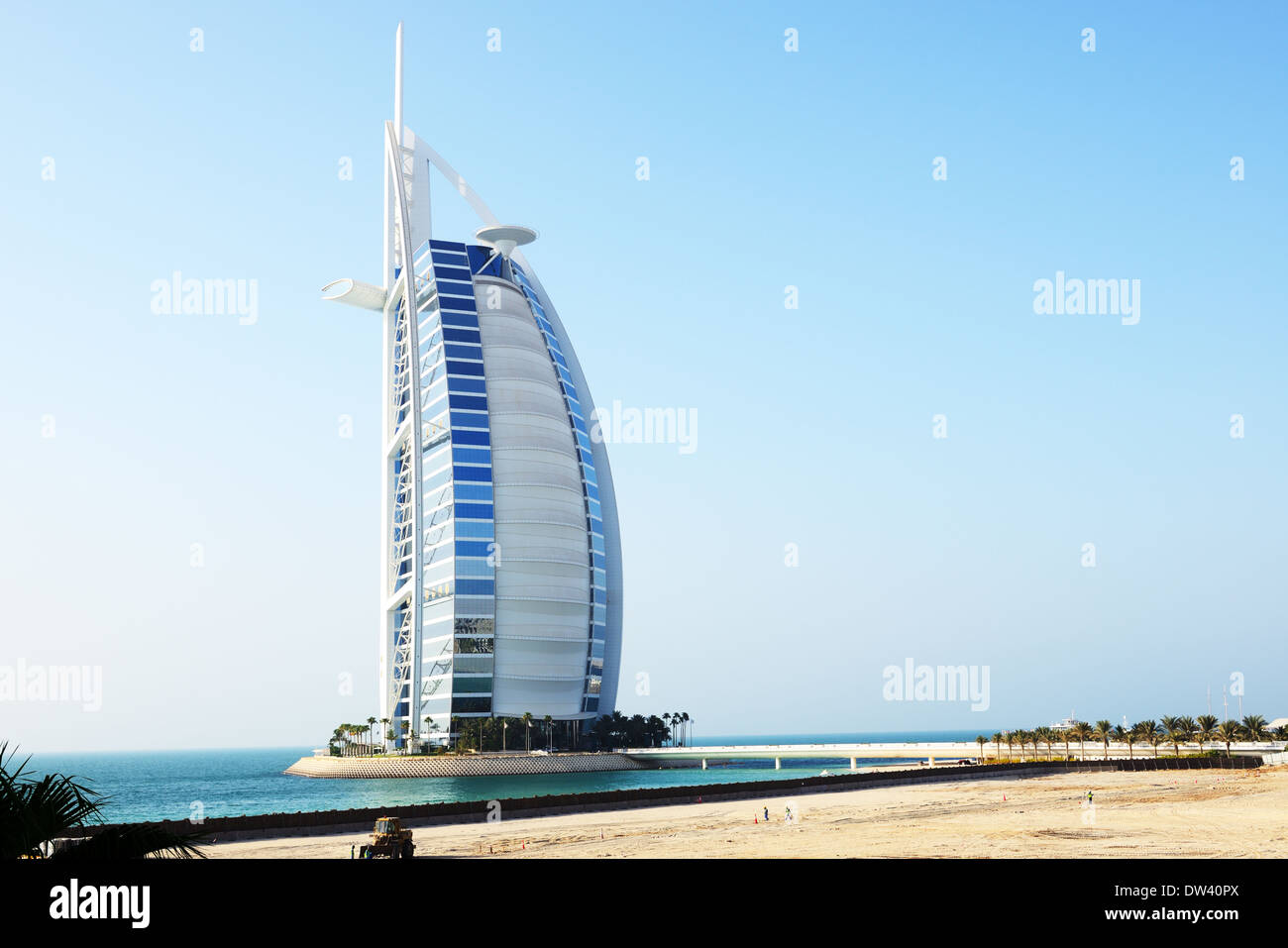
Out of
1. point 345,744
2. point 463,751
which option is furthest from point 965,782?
point 345,744

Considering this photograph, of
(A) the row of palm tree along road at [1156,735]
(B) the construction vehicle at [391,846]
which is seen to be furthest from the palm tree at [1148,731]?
(B) the construction vehicle at [391,846]

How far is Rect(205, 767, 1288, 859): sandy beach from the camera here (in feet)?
146

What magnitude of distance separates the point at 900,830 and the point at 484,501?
4361 inches

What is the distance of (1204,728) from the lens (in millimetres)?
146125

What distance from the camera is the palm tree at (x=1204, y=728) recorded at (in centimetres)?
14550

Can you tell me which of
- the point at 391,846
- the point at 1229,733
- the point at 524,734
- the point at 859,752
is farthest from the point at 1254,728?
the point at 391,846

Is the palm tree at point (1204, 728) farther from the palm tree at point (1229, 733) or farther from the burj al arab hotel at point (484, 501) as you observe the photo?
the burj al arab hotel at point (484, 501)

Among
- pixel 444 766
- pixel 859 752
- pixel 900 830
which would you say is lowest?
pixel 859 752

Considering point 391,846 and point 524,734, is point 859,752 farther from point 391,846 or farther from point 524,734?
point 391,846

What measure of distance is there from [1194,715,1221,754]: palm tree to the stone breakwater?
84987 millimetres

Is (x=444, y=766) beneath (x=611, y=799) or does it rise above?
beneath

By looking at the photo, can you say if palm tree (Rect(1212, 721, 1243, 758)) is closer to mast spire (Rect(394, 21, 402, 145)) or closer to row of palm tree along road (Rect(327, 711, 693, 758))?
row of palm tree along road (Rect(327, 711, 693, 758))
